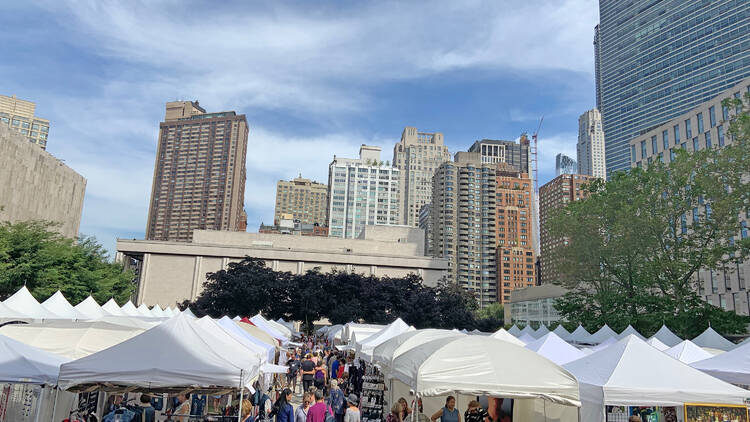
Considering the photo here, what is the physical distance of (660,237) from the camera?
33312 mm

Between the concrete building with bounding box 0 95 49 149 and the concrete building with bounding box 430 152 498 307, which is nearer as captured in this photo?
the concrete building with bounding box 430 152 498 307

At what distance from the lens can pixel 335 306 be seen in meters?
54.4

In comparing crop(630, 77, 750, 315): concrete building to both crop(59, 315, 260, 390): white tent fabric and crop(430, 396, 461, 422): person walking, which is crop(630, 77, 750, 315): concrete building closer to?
crop(430, 396, 461, 422): person walking

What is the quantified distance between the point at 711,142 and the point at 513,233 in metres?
79.8

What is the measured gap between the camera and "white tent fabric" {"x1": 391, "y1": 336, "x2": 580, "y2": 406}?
348 inches

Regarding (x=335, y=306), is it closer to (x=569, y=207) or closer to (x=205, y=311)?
(x=205, y=311)

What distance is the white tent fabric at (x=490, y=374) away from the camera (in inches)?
348

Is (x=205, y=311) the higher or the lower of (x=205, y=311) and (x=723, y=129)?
the lower

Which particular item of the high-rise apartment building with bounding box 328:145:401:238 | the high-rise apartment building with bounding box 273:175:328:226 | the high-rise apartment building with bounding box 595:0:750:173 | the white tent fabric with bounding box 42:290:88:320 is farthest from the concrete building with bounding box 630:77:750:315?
the high-rise apartment building with bounding box 273:175:328:226

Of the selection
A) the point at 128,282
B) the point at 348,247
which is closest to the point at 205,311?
the point at 128,282

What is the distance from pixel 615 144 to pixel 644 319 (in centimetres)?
17463

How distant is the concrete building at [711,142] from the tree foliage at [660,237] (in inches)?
990

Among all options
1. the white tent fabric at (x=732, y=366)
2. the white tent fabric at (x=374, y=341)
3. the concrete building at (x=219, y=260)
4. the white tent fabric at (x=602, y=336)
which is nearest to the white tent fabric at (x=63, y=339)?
the white tent fabric at (x=374, y=341)

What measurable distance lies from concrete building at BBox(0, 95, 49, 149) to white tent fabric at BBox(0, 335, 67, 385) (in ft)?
542
